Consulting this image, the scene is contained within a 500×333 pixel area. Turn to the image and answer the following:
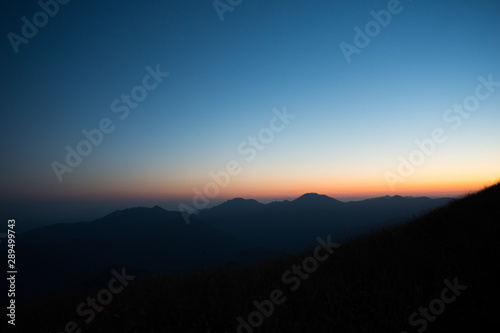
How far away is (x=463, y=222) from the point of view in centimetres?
759

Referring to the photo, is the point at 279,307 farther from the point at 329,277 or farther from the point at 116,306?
the point at 116,306

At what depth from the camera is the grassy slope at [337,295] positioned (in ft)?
13.9

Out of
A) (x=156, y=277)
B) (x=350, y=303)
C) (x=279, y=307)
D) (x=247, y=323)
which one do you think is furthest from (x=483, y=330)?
(x=156, y=277)
